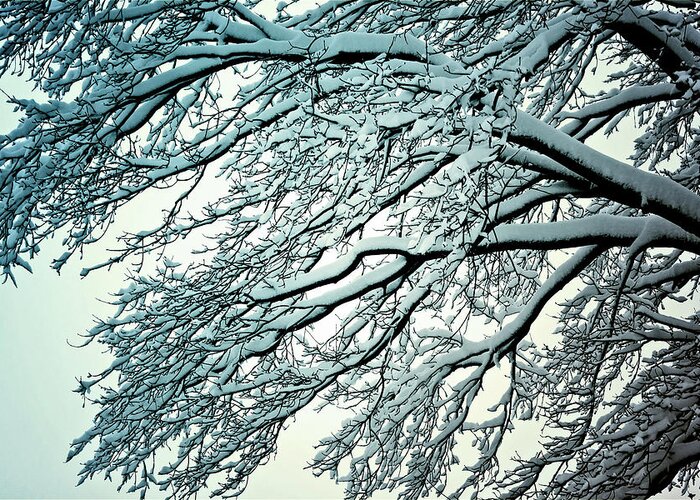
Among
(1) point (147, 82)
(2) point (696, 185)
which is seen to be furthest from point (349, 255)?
(2) point (696, 185)

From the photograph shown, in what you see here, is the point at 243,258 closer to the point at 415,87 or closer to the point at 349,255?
the point at 349,255

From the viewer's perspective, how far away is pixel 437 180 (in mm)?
3840

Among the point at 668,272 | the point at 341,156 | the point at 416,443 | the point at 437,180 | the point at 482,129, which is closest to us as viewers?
the point at 482,129

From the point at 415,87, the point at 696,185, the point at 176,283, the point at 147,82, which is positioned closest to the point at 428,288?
the point at 415,87

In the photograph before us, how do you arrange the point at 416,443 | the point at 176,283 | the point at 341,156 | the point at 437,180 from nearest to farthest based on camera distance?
1. the point at 437,180
2. the point at 341,156
3. the point at 176,283
4. the point at 416,443

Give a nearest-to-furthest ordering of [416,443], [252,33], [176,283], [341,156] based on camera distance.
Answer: [341,156]
[252,33]
[176,283]
[416,443]

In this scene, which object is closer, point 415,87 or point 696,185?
point 415,87

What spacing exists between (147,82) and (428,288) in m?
2.43

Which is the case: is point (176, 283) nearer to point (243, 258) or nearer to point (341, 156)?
point (243, 258)

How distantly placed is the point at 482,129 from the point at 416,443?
14.5 feet

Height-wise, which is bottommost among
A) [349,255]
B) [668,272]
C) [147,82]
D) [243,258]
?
[668,272]

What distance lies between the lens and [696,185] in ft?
23.2

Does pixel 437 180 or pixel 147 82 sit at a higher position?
pixel 147 82

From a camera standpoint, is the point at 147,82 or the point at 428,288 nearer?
the point at 147,82
